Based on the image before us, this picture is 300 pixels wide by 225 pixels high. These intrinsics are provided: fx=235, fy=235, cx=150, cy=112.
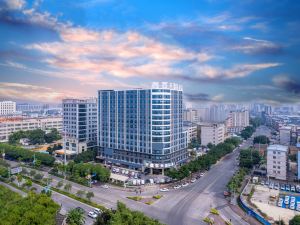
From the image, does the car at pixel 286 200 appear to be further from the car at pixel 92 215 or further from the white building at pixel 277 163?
the car at pixel 92 215

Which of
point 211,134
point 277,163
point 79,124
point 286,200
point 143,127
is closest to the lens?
point 286,200

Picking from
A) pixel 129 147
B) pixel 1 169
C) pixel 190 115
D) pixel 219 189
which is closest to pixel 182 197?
pixel 219 189

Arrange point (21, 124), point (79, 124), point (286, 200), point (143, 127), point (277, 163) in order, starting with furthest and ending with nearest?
1. point (21, 124)
2. point (79, 124)
3. point (143, 127)
4. point (277, 163)
5. point (286, 200)

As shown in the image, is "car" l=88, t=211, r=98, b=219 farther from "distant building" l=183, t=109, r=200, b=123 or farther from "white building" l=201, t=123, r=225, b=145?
"distant building" l=183, t=109, r=200, b=123

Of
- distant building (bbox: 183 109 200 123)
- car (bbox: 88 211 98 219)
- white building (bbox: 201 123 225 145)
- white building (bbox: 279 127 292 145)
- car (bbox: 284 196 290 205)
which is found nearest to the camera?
car (bbox: 88 211 98 219)

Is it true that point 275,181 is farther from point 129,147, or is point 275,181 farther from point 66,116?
point 66,116

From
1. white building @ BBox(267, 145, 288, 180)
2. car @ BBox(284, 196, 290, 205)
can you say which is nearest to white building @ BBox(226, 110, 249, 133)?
white building @ BBox(267, 145, 288, 180)

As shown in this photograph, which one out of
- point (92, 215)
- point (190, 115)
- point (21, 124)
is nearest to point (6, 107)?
point (21, 124)

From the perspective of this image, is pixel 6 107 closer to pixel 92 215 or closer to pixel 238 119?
Answer: pixel 92 215
